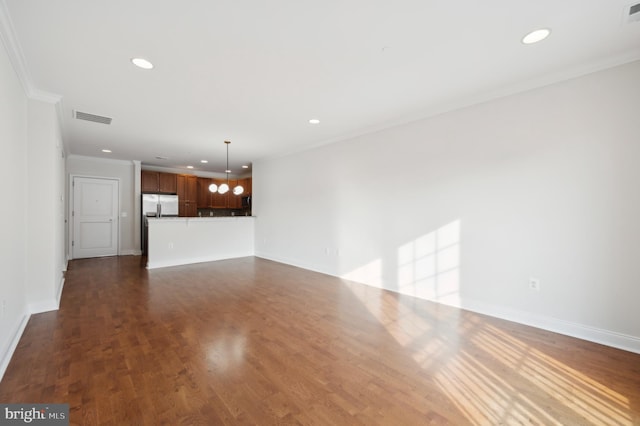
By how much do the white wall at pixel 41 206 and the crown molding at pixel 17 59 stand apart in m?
0.09

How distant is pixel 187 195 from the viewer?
27.9 ft

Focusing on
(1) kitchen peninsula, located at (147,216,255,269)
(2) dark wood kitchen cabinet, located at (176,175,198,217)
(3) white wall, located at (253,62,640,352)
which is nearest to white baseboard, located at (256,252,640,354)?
(3) white wall, located at (253,62,640,352)

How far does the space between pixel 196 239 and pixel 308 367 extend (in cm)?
508

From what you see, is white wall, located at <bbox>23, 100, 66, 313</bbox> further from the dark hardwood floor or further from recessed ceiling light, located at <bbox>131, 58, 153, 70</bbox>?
recessed ceiling light, located at <bbox>131, 58, 153, 70</bbox>

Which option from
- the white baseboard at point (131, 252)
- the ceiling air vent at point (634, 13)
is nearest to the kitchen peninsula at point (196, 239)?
the white baseboard at point (131, 252)

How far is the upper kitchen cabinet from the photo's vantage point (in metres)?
7.77

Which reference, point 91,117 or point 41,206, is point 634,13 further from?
point 91,117

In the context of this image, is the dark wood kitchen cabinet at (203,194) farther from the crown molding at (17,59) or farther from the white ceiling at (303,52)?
the crown molding at (17,59)

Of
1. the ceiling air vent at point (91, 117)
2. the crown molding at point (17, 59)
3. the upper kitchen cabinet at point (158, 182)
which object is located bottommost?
the upper kitchen cabinet at point (158, 182)

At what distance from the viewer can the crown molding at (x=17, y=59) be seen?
200 cm

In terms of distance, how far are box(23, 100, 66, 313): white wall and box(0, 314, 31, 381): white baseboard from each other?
0.30 m

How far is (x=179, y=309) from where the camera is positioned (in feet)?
11.1

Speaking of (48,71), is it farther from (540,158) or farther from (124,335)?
(540,158)

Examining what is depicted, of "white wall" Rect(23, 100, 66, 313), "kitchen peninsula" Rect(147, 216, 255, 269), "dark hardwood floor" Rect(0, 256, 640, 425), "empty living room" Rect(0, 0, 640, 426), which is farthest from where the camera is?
"kitchen peninsula" Rect(147, 216, 255, 269)
